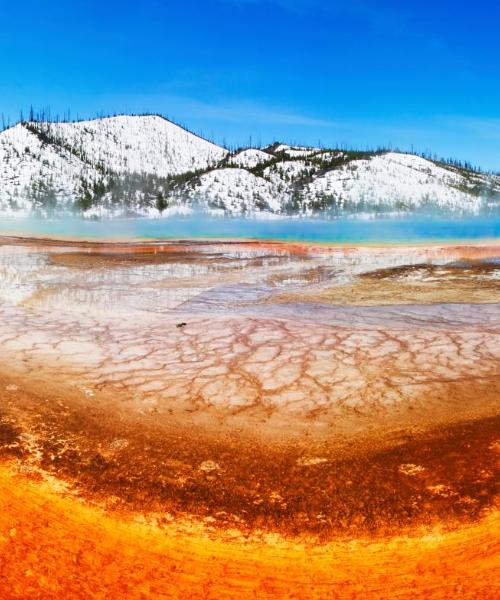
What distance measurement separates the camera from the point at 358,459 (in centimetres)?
248

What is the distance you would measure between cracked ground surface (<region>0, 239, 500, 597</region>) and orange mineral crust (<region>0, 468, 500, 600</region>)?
5cm

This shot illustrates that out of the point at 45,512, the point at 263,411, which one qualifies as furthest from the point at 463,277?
the point at 45,512

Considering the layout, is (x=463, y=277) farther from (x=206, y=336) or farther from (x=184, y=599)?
(x=184, y=599)

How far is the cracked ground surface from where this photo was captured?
207cm

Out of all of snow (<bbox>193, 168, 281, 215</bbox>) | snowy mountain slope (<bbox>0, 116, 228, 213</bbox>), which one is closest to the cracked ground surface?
snow (<bbox>193, 168, 281, 215</bbox>)

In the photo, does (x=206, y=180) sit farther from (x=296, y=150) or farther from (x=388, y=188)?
(x=296, y=150)

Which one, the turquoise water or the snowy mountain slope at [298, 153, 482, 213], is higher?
the snowy mountain slope at [298, 153, 482, 213]

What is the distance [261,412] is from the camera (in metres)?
3.09

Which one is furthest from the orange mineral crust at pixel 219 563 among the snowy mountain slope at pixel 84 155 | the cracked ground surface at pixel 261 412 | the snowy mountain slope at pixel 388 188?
the snowy mountain slope at pixel 388 188

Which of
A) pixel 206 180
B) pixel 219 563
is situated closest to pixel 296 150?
pixel 206 180

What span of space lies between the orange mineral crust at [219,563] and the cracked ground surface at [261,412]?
0.05m

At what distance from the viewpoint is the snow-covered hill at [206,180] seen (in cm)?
8956

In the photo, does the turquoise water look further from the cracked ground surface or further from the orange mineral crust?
the orange mineral crust

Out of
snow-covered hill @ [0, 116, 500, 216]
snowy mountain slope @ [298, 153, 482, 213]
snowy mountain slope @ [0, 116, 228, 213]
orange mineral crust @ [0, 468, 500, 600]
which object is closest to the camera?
orange mineral crust @ [0, 468, 500, 600]
